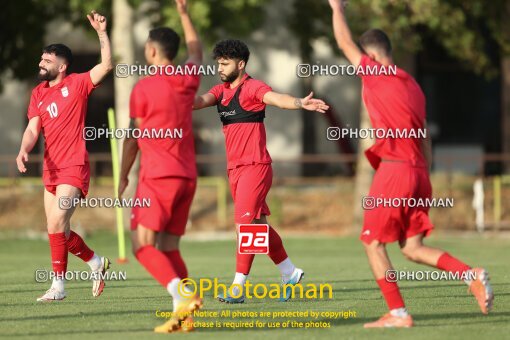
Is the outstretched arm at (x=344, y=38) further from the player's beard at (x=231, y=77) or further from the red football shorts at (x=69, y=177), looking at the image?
the red football shorts at (x=69, y=177)

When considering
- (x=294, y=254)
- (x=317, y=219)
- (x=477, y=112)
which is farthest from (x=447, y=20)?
(x=477, y=112)

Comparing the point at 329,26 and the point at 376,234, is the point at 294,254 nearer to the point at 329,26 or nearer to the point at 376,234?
the point at 329,26

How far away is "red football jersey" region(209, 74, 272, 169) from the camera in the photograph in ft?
40.7

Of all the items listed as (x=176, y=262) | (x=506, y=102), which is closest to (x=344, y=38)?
(x=176, y=262)

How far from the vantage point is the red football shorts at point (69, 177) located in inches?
491

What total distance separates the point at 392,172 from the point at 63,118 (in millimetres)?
3802

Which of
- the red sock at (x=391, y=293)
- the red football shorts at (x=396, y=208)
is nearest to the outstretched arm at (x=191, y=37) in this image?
the red football shorts at (x=396, y=208)

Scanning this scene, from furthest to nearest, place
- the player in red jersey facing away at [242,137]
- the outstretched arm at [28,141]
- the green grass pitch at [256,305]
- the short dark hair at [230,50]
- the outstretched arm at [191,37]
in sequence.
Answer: the player in red jersey facing away at [242,137] → the short dark hair at [230,50] → the outstretched arm at [28,141] → the green grass pitch at [256,305] → the outstretched arm at [191,37]

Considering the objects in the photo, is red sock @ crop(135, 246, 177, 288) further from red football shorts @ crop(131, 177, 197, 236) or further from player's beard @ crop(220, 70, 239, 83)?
player's beard @ crop(220, 70, 239, 83)

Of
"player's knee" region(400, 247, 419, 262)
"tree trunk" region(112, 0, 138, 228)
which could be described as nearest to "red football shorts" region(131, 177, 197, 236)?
"player's knee" region(400, 247, 419, 262)

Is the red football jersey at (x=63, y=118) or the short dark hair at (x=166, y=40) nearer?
the short dark hair at (x=166, y=40)

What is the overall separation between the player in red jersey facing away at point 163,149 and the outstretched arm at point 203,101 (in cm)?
126

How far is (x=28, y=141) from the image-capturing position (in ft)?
40.3

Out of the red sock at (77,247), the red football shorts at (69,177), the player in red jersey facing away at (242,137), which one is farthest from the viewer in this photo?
the red sock at (77,247)
